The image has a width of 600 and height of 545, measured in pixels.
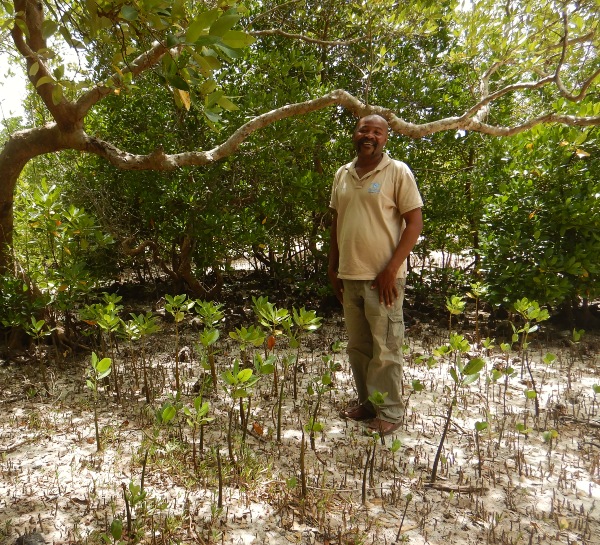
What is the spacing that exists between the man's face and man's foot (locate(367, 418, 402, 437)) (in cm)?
169

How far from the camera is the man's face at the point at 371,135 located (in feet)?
9.50

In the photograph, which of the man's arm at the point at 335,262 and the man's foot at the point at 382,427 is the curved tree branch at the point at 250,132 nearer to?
the man's arm at the point at 335,262

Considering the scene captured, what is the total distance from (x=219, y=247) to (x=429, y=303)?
9.05 ft

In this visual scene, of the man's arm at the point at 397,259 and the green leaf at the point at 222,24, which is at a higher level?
the green leaf at the point at 222,24

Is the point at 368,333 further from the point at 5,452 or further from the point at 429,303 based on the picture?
the point at 429,303

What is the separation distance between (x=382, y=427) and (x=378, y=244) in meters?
1.16

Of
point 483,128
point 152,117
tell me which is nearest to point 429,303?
point 483,128

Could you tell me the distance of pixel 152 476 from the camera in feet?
8.46

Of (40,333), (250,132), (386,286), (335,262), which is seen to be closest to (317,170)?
(250,132)

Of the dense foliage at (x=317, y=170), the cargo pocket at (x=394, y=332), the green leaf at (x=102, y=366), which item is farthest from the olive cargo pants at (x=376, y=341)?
the dense foliage at (x=317, y=170)

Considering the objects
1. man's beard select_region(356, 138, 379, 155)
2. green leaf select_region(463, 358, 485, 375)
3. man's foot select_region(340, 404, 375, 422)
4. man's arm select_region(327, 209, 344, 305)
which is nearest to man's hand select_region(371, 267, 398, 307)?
man's arm select_region(327, 209, 344, 305)

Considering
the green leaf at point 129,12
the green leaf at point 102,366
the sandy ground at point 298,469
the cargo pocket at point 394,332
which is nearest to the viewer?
the green leaf at point 129,12

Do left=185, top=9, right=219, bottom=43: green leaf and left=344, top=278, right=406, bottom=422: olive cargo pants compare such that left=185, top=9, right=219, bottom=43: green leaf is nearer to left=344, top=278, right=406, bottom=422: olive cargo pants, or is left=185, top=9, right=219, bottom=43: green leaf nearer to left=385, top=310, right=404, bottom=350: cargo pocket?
left=344, top=278, right=406, bottom=422: olive cargo pants

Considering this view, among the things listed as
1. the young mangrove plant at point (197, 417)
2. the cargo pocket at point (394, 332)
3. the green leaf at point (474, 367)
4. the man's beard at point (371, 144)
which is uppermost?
the man's beard at point (371, 144)
